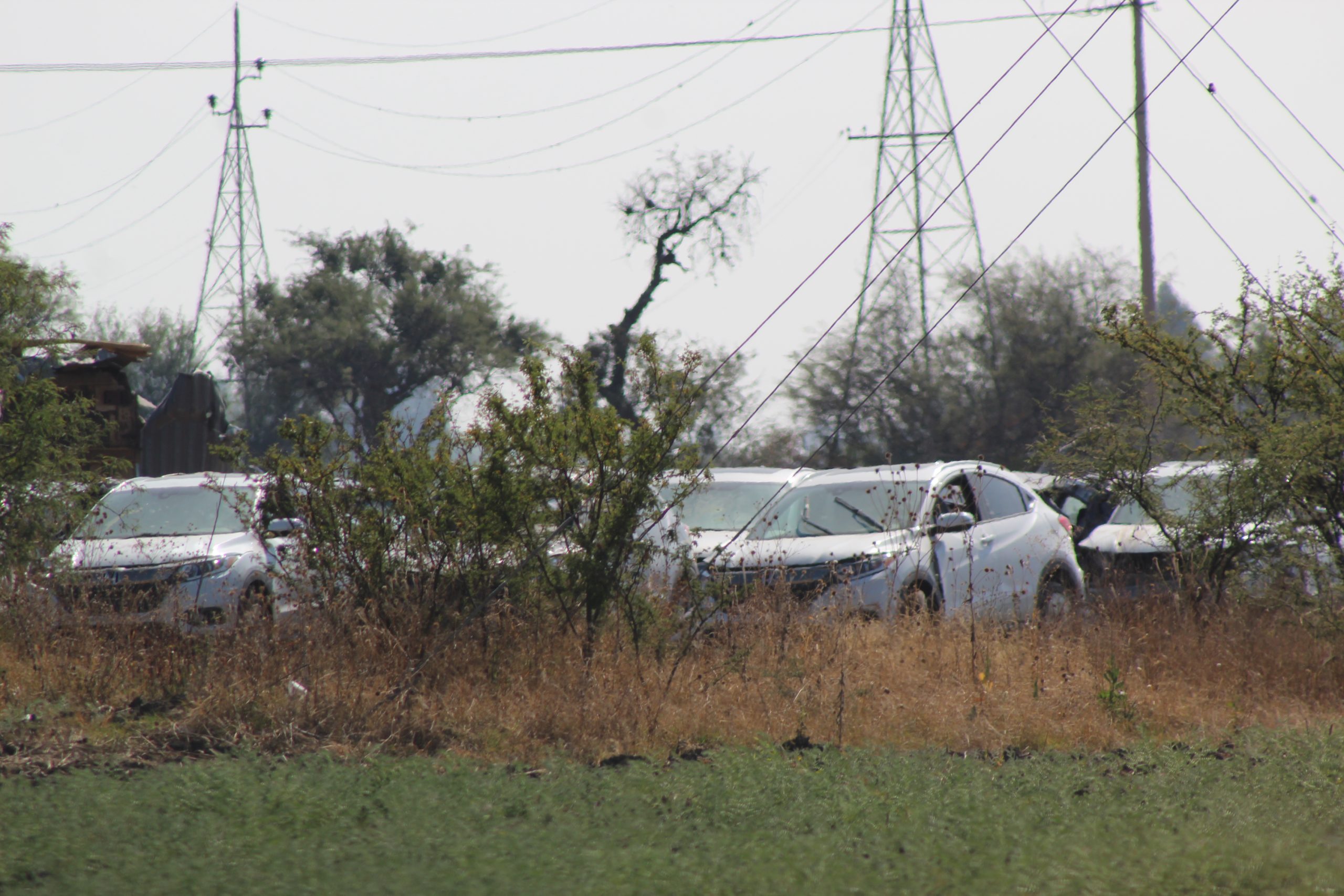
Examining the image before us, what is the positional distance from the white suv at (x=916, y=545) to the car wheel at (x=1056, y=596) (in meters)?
0.02

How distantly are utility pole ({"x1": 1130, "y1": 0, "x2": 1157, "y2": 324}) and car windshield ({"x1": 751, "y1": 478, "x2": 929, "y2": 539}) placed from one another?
424 inches

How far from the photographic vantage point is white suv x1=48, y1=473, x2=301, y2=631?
8.48 m

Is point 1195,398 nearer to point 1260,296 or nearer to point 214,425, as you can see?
point 1260,296

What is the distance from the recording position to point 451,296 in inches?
2002

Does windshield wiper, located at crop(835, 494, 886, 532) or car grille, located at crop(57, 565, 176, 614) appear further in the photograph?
windshield wiper, located at crop(835, 494, 886, 532)

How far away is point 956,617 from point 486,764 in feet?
13.9

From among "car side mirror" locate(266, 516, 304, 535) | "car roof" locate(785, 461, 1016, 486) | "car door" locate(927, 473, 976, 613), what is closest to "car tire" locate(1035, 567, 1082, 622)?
"car door" locate(927, 473, 976, 613)

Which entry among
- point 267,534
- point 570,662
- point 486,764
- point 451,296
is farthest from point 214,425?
point 451,296

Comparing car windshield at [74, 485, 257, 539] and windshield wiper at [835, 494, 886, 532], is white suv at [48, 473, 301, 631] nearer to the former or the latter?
car windshield at [74, 485, 257, 539]

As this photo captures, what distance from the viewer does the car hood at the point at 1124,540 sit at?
11.9 meters

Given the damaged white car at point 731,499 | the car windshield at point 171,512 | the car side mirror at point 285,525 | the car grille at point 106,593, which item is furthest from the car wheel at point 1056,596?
the car windshield at point 171,512

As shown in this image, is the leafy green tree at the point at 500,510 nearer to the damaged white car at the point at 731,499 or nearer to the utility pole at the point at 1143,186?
the damaged white car at the point at 731,499

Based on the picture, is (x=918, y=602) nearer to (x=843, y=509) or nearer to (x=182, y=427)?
(x=843, y=509)

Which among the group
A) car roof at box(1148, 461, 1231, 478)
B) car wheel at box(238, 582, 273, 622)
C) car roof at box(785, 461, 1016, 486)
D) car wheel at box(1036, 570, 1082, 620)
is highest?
car roof at box(785, 461, 1016, 486)
